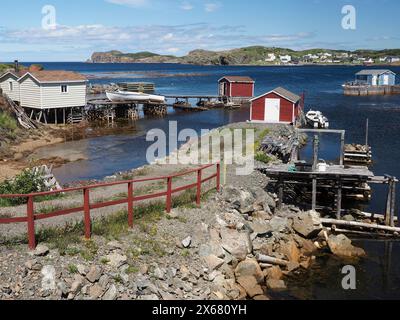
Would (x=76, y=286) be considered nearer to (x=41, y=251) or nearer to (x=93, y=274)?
(x=93, y=274)

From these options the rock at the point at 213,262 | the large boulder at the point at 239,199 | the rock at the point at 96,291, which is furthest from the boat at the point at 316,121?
the rock at the point at 96,291

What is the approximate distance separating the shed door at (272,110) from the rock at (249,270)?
2946 centimetres

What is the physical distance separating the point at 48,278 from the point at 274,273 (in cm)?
733

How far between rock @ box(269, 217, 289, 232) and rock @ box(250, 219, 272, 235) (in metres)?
0.28

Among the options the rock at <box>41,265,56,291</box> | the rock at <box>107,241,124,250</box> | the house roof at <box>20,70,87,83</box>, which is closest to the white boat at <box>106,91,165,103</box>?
the house roof at <box>20,70,87,83</box>

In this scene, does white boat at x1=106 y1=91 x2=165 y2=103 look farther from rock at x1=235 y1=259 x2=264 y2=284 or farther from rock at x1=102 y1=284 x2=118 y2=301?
rock at x1=102 y1=284 x2=118 y2=301

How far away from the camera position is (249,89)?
233 feet

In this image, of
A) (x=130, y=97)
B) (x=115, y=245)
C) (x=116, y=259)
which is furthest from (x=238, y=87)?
(x=116, y=259)

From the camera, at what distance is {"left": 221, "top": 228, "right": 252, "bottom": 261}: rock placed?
50.9ft

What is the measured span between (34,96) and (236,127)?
61.1 ft

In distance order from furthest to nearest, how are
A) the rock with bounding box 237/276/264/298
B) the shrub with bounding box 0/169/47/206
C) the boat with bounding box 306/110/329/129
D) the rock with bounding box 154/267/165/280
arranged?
the boat with bounding box 306/110/329/129 < the shrub with bounding box 0/169/47/206 < the rock with bounding box 237/276/264/298 < the rock with bounding box 154/267/165/280
